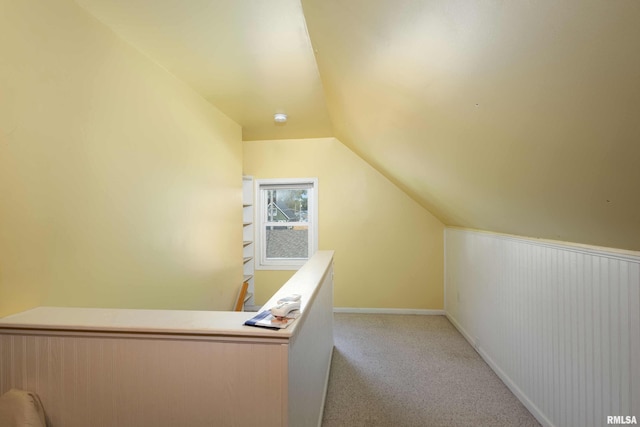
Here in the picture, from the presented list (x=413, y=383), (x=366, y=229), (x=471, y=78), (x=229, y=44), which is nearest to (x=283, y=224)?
(x=366, y=229)

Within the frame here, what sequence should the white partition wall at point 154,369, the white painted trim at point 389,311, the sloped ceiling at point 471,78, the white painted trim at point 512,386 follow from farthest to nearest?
the white painted trim at point 389,311 → the white painted trim at point 512,386 → the white partition wall at point 154,369 → the sloped ceiling at point 471,78

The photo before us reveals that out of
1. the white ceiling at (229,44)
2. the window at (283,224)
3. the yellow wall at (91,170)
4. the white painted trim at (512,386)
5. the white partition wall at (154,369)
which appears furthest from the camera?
the window at (283,224)

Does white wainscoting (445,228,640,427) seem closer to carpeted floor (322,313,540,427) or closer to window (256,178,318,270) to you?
carpeted floor (322,313,540,427)

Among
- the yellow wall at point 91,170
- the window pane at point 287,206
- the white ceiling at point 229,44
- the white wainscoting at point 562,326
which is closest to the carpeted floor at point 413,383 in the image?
the white wainscoting at point 562,326

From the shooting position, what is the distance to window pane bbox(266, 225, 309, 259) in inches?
143

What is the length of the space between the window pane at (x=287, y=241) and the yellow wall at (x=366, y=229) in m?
0.26

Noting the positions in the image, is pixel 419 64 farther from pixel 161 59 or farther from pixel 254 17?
pixel 161 59

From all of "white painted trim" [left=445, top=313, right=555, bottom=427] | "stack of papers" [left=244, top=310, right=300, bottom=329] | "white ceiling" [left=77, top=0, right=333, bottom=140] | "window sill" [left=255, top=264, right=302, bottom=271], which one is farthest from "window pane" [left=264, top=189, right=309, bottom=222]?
"stack of papers" [left=244, top=310, right=300, bottom=329]

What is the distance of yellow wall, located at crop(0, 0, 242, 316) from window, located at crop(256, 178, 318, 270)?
4.57ft

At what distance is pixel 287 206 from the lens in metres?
3.65

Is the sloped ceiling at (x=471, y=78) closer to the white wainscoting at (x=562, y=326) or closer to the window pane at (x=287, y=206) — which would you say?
the white wainscoting at (x=562, y=326)

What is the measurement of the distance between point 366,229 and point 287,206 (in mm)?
1100

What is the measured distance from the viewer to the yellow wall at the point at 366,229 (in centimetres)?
338

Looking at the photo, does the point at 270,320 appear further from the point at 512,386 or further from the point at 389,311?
the point at 389,311
